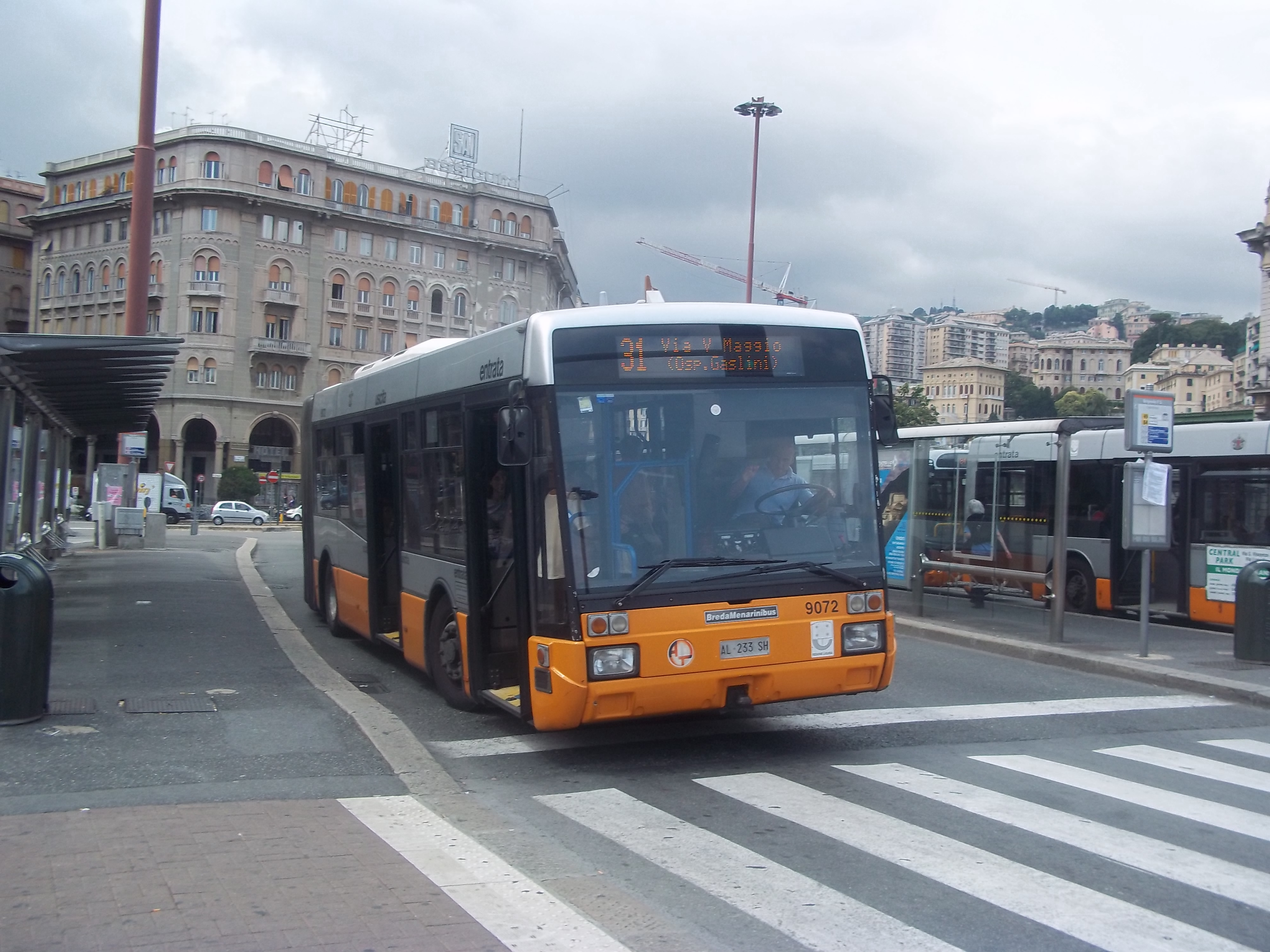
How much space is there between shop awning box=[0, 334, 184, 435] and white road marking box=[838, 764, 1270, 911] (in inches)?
325

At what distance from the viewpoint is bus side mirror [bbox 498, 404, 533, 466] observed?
279 inches

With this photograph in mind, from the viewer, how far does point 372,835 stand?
5910mm

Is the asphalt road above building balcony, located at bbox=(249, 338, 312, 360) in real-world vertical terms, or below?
below

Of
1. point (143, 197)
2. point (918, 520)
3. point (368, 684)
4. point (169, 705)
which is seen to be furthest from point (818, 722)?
point (143, 197)

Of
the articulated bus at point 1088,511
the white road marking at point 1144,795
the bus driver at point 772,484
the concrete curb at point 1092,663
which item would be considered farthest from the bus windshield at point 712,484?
the articulated bus at point 1088,511

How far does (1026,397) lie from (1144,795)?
36.0 m

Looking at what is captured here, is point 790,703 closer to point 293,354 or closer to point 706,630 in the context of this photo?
point 706,630

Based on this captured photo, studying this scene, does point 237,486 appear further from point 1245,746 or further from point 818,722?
A: point 1245,746

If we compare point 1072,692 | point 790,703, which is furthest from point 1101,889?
point 1072,692

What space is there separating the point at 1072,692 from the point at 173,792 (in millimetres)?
7924

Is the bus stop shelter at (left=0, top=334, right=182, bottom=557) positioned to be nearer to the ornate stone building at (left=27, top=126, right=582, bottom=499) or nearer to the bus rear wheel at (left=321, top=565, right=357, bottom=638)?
the bus rear wheel at (left=321, top=565, right=357, bottom=638)

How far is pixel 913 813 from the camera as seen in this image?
6.52 m

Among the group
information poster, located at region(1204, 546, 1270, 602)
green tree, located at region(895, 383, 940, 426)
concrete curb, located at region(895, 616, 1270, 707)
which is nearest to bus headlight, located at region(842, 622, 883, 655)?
concrete curb, located at region(895, 616, 1270, 707)

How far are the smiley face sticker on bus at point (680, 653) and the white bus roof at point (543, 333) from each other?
1.76 metres
